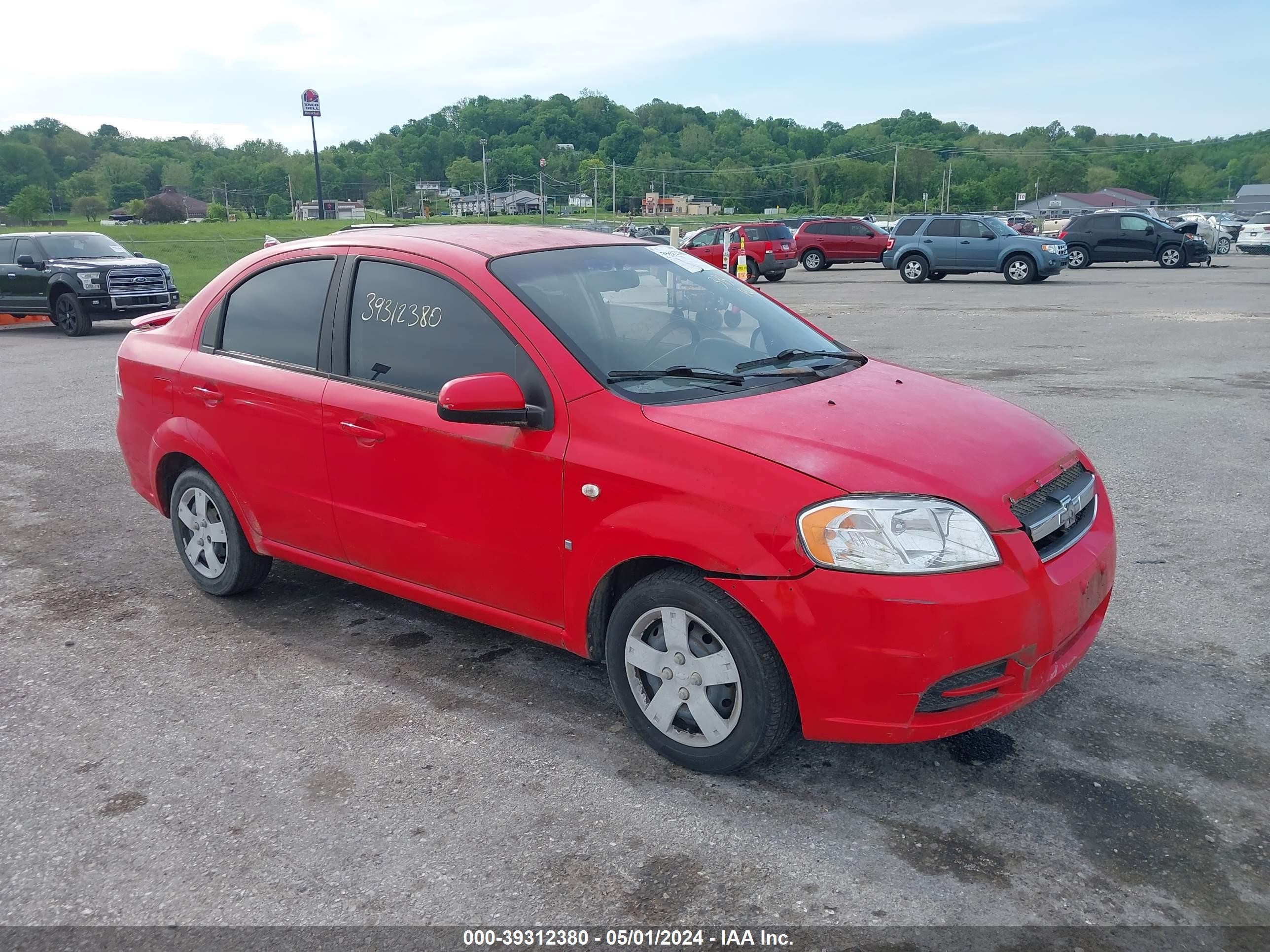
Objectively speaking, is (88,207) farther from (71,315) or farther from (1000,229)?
(1000,229)

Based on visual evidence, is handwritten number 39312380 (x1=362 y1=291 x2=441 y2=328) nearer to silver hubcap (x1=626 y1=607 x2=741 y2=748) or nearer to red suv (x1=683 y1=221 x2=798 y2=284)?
silver hubcap (x1=626 y1=607 x2=741 y2=748)

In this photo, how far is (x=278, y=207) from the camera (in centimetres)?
12244

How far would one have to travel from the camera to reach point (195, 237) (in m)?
63.5

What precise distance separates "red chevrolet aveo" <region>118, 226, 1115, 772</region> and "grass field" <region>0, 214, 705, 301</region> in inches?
30.0

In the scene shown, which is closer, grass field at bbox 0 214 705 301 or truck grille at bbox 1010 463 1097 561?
truck grille at bbox 1010 463 1097 561

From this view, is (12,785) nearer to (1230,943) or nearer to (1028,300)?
(1230,943)

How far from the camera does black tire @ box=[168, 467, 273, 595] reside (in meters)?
4.71

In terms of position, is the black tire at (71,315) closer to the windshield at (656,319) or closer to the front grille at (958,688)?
the windshield at (656,319)

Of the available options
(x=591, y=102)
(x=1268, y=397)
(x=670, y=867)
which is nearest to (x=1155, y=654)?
(x=670, y=867)

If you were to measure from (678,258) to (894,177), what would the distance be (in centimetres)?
10571

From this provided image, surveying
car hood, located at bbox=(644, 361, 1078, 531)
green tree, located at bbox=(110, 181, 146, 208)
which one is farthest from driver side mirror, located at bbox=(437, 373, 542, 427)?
green tree, located at bbox=(110, 181, 146, 208)

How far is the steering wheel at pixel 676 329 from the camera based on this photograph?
3.82m

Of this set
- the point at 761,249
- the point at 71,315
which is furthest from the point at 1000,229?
the point at 71,315

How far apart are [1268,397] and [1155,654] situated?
21.7ft
